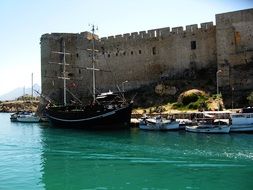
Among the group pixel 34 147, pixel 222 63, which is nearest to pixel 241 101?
pixel 222 63

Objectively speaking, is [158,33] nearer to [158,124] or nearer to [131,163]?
[158,124]

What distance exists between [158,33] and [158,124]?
11306mm

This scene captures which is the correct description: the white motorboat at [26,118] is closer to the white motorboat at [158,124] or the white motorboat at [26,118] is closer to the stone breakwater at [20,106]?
the stone breakwater at [20,106]

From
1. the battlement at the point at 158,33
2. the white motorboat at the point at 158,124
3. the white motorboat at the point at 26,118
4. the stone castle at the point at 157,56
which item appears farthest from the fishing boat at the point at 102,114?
the white motorboat at the point at 26,118

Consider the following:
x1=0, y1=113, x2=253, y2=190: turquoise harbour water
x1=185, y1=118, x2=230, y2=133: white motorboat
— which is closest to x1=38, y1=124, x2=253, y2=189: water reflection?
x1=0, y1=113, x2=253, y2=190: turquoise harbour water

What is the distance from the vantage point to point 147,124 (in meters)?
29.4

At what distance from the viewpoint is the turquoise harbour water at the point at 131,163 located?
45.5 ft

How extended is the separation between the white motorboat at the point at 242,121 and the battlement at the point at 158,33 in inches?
425

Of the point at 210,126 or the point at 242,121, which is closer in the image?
the point at 242,121

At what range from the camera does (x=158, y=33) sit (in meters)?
37.6

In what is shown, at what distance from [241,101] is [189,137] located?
24.2 feet

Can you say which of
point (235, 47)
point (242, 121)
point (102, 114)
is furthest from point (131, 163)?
point (235, 47)

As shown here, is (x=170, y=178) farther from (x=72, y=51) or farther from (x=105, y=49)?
(x=72, y=51)

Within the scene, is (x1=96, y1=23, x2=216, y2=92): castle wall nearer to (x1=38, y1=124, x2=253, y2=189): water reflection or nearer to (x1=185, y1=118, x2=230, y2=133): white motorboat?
(x1=185, y1=118, x2=230, y2=133): white motorboat
